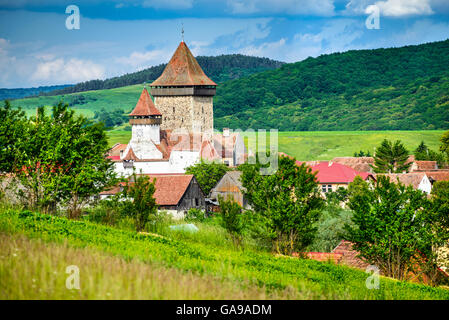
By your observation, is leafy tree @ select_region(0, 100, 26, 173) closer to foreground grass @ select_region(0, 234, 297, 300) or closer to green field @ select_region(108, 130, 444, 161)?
foreground grass @ select_region(0, 234, 297, 300)

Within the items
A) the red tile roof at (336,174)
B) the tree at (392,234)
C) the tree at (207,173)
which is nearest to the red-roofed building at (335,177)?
the red tile roof at (336,174)

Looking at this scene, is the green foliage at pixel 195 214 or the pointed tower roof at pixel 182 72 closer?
the green foliage at pixel 195 214

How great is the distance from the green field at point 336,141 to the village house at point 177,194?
3520 inches

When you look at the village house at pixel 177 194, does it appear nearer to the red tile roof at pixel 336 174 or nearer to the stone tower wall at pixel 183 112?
the stone tower wall at pixel 183 112

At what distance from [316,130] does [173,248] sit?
594 feet

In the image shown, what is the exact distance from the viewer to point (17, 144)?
65.4ft

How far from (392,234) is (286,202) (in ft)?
15.8

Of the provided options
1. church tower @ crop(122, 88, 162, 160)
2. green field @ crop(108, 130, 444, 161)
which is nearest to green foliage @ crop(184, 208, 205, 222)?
church tower @ crop(122, 88, 162, 160)

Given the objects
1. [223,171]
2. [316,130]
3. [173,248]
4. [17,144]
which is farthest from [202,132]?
[316,130]

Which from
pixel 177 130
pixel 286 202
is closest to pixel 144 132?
pixel 177 130

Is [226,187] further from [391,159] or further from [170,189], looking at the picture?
[391,159]

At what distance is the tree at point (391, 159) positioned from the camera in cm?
8914

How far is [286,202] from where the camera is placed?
905 inches
